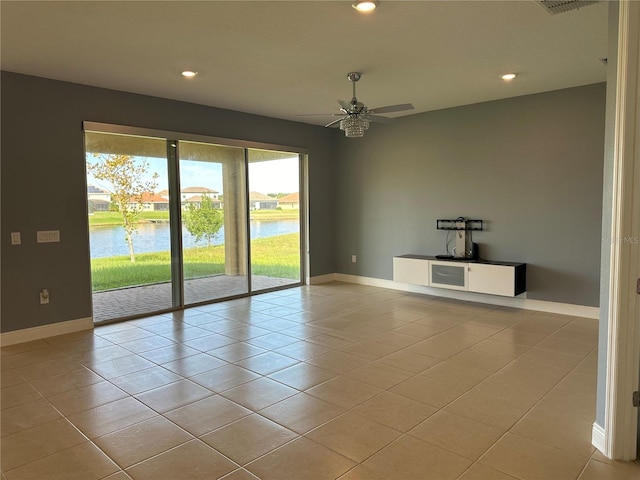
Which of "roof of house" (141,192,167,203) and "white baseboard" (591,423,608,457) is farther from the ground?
"roof of house" (141,192,167,203)

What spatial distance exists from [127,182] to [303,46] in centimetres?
292

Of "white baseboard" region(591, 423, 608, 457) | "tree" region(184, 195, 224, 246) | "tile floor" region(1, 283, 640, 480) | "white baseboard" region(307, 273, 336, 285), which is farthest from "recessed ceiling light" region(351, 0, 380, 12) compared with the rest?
"white baseboard" region(307, 273, 336, 285)

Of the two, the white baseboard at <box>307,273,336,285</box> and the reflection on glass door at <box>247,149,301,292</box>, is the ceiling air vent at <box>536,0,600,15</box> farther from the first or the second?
the white baseboard at <box>307,273,336,285</box>

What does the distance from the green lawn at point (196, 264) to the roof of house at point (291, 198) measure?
57cm

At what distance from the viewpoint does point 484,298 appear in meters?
6.05

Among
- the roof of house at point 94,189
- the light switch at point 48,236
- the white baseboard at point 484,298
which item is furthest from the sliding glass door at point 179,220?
the white baseboard at point 484,298

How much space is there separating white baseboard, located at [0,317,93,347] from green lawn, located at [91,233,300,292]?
0.44 metres

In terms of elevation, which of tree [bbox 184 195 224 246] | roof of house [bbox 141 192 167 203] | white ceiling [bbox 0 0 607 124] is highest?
white ceiling [bbox 0 0 607 124]

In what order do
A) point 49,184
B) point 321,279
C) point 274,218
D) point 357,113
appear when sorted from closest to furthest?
point 357,113, point 49,184, point 274,218, point 321,279

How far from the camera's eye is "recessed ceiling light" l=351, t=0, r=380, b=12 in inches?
114

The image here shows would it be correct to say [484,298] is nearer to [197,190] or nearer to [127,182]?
[197,190]

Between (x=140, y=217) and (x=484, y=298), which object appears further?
(x=484, y=298)

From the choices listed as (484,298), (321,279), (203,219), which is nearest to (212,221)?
(203,219)

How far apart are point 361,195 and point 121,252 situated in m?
3.85
